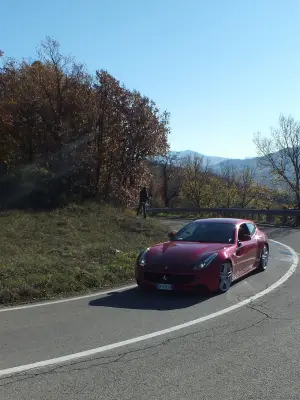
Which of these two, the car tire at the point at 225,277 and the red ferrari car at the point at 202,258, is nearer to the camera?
the red ferrari car at the point at 202,258

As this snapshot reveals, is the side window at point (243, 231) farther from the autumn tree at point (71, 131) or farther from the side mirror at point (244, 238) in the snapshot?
the autumn tree at point (71, 131)

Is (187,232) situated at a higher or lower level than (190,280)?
higher

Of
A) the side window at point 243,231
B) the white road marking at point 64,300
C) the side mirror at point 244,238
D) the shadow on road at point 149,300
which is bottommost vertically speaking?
the white road marking at point 64,300

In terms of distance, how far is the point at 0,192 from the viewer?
1838 cm

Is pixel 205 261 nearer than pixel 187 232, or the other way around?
pixel 205 261

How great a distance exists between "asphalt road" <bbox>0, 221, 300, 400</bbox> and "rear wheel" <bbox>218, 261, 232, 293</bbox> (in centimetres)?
23

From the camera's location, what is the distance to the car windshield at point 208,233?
996 cm

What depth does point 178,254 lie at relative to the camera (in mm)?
8805

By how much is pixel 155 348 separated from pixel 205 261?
3.15 meters

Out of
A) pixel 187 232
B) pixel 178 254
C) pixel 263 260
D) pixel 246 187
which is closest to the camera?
pixel 178 254

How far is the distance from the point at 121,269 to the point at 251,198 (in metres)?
59.7

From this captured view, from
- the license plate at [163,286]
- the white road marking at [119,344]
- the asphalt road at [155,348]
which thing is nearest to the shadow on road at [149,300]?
the asphalt road at [155,348]

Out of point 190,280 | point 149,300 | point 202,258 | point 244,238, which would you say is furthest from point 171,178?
point 149,300

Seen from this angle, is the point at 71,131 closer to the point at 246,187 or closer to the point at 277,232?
the point at 277,232
